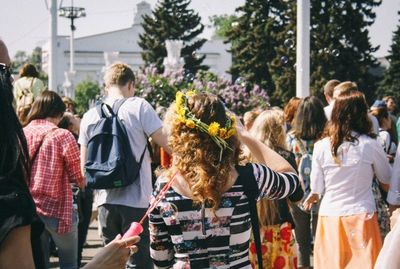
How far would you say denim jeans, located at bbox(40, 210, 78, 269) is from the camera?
645cm

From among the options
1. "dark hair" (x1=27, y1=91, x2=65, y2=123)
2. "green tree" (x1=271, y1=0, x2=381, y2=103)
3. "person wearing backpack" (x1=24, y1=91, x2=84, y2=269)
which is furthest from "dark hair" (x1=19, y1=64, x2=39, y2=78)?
"green tree" (x1=271, y1=0, x2=381, y2=103)

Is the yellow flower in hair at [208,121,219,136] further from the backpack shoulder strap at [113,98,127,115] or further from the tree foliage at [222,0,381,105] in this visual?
the tree foliage at [222,0,381,105]

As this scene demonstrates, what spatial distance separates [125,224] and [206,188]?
2.51 m

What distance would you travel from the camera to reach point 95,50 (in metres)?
101

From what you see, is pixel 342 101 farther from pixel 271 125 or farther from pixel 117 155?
pixel 117 155

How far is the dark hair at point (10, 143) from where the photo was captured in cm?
201

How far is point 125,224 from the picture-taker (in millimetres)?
6066

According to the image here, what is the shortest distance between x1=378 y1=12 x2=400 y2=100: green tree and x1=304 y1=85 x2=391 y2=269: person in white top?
5153 cm

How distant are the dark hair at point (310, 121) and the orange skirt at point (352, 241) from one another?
173 centimetres

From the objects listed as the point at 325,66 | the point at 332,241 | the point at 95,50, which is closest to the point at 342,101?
the point at 332,241

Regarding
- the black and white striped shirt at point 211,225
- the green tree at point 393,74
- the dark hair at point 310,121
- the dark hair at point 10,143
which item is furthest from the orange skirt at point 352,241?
the green tree at point 393,74

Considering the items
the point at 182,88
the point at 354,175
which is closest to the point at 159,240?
the point at 354,175

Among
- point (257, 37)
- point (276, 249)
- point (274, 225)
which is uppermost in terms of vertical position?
point (257, 37)

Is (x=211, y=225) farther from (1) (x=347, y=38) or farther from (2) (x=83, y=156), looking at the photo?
(1) (x=347, y=38)
